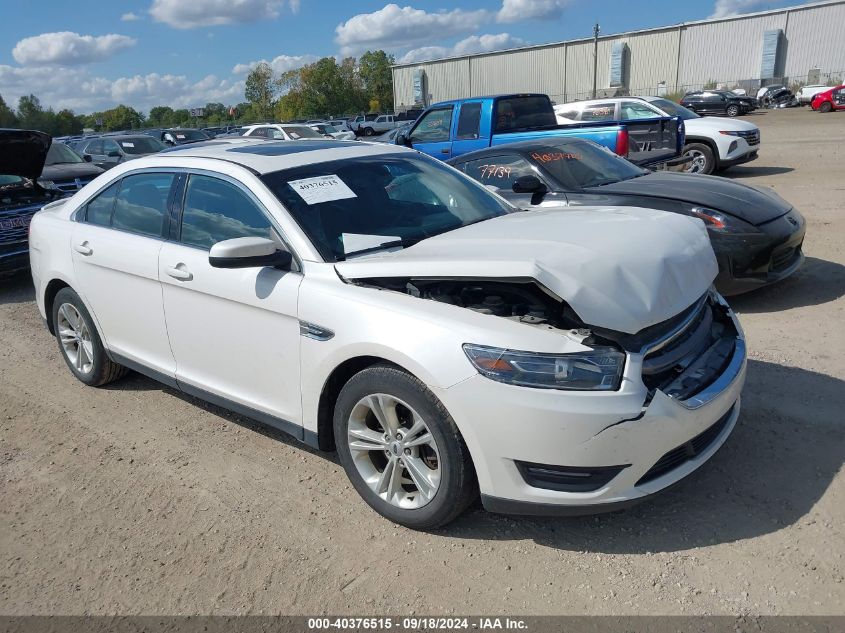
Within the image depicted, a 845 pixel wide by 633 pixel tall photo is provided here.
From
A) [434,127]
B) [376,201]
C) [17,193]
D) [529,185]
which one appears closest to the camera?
[376,201]

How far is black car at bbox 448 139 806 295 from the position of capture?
5531mm

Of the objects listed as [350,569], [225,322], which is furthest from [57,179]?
[350,569]

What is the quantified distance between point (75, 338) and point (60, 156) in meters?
7.93

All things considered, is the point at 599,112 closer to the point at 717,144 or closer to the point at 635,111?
the point at 635,111

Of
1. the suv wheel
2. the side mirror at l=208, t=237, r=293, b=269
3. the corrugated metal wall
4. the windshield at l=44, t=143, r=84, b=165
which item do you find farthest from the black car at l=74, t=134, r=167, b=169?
the corrugated metal wall

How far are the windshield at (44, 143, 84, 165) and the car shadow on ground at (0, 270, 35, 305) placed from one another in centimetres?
299

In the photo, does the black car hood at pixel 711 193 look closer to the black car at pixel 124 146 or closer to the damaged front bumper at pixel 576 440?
the damaged front bumper at pixel 576 440

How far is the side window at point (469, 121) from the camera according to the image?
36.4ft

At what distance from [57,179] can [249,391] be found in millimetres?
8113

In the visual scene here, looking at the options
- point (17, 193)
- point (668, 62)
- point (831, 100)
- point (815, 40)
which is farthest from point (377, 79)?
point (17, 193)

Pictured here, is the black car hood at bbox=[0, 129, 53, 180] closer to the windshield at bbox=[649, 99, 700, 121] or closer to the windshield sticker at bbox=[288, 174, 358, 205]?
the windshield sticker at bbox=[288, 174, 358, 205]

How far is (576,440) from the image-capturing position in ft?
8.41

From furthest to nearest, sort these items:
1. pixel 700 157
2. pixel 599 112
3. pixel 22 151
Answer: pixel 599 112
pixel 700 157
pixel 22 151

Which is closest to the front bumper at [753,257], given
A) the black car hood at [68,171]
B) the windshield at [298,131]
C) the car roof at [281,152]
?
the car roof at [281,152]
